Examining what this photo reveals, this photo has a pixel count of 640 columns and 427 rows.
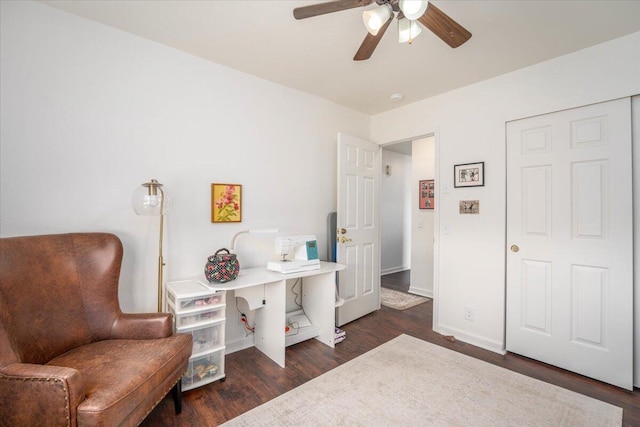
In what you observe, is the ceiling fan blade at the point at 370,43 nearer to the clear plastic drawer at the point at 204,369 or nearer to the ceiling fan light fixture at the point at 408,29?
the ceiling fan light fixture at the point at 408,29

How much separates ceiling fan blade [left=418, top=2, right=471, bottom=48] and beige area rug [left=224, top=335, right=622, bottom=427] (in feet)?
7.31

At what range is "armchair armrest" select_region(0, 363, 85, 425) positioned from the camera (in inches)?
43.1

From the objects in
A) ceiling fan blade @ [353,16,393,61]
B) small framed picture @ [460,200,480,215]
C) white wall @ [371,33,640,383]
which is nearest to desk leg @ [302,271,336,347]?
white wall @ [371,33,640,383]

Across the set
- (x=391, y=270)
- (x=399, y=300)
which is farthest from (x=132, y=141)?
(x=391, y=270)

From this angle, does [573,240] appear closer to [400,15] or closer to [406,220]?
[400,15]

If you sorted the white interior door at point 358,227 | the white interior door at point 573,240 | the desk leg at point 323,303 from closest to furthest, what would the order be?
the white interior door at point 573,240 < the desk leg at point 323,303 < the white interior door at point 358,227

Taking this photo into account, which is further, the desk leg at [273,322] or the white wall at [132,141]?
the desk leg at [273,322]

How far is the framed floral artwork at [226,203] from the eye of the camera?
242 centimetres

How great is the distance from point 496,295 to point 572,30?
6.98ft

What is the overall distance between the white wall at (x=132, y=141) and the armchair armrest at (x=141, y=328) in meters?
0.36

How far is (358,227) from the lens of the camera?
3264 millimetres

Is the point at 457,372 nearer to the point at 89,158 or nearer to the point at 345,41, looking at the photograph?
the point at 345,41

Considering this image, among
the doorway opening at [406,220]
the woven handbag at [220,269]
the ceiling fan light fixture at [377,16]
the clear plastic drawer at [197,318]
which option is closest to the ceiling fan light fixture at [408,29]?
the ceiling fan light fixture at [377,16]

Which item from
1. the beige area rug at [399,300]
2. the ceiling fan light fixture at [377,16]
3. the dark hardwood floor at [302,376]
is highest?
the ceiling fan light fixture at [377,16]
